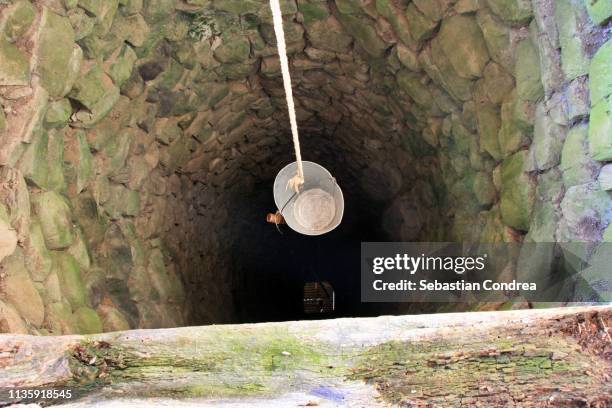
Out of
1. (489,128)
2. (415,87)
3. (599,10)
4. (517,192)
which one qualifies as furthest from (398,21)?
(599,10)

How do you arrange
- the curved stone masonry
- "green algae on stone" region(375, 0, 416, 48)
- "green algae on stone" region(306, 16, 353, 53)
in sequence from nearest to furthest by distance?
1. the curved stone masonry
2. "green algae on stone" region(375, 0, 416, 48)
3. "green algae on stone" region(306, 16, 353, 53)

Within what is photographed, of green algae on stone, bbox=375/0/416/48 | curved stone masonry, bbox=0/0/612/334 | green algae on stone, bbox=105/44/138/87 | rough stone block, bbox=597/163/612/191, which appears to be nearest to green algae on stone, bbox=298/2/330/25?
curved stone masonry, bbox=0/0/612/334

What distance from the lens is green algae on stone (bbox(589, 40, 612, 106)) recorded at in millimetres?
1769

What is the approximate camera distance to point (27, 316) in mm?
1946

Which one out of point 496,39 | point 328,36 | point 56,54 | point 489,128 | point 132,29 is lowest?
point 489,128

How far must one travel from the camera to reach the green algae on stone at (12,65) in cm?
194

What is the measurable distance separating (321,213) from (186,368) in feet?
6.55

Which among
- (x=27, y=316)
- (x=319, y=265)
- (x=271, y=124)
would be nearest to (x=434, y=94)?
(x=271, y=124)

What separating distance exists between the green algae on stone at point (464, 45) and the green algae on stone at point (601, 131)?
0.81 meters

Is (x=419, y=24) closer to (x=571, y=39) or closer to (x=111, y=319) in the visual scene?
(x=571, y=39)

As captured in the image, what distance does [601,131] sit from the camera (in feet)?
5.91

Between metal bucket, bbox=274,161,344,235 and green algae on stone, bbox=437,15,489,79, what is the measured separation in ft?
3.04

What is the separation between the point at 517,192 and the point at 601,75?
0.76m

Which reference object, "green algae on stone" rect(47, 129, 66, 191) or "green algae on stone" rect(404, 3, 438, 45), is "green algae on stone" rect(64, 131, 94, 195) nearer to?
"green algae on stone" rect(47, 129, 66, 191)
